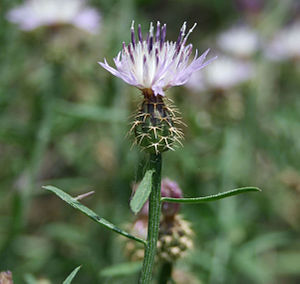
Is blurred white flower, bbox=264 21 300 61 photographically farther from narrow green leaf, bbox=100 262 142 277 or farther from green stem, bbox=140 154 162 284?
green stem, bbox=140 154 162 284

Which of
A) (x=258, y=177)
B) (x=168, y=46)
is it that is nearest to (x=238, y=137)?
(x=258, y=177)

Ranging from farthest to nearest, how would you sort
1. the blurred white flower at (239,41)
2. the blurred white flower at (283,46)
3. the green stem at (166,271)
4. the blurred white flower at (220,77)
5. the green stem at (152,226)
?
1. the blurred white flower at (239,41)
2. the blurred white flower at (283,46)
3. the blurred white flower at (220,77)
4. the green stem at (166,271)
5. the green stem at (152,226)

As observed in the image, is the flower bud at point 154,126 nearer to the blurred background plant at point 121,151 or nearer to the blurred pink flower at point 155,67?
the blurred pink flower at point 155,67

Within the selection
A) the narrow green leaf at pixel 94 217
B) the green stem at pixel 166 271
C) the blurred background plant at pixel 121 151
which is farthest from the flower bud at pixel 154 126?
the blurred background plant at pixel 121 151

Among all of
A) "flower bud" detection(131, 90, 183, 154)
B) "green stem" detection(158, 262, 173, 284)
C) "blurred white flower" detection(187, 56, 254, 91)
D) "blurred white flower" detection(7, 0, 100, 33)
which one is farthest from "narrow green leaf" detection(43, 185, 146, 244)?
"blurred white flower" detection(187, 56, 254, 91)

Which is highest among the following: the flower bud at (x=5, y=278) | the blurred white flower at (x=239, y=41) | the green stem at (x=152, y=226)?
the blurred white flower at (x=239, y=41)

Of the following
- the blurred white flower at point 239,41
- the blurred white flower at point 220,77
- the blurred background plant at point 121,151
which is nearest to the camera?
the blurred background plant at point 121,151

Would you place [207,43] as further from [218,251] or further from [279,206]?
[218,251]
